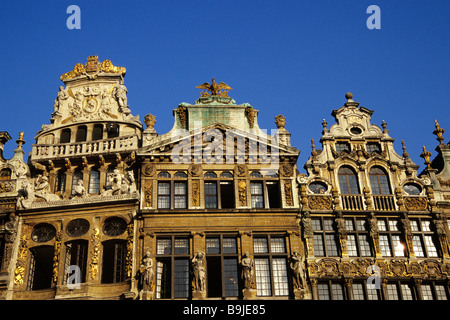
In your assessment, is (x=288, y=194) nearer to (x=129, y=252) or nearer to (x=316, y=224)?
(x=316, y=224)

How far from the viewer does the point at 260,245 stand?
29.5 meters

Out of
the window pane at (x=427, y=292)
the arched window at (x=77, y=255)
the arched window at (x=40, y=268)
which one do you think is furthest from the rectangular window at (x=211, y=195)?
the window pane at (x=427, y=292)

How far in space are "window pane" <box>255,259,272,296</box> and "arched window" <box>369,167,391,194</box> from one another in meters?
7.06

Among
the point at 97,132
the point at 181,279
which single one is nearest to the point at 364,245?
the point at 181,279

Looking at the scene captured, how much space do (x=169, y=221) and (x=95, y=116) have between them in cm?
799

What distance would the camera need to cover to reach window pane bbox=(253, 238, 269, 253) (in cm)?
2941

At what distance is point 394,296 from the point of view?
94.5ft

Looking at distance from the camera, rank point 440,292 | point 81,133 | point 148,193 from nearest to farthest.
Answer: point 440,292
point 148,193
point 81,133

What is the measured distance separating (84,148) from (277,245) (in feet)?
36.9

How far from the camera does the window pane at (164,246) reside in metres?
29.0

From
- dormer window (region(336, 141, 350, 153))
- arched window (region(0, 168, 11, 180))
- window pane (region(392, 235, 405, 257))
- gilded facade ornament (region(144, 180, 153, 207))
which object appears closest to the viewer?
window pane (region(392, 235, 405, 257))

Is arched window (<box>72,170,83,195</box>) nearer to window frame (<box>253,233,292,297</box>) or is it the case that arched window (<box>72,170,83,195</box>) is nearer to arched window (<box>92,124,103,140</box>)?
arched window (<box>92,124,103,140</box>)

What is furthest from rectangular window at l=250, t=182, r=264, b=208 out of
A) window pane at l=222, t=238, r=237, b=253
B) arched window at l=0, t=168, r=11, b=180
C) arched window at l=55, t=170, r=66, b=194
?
arched window at l=0, t=168, r=11, b=180
